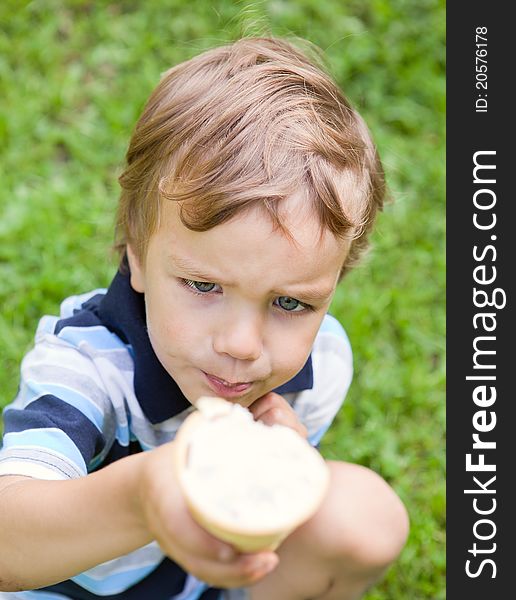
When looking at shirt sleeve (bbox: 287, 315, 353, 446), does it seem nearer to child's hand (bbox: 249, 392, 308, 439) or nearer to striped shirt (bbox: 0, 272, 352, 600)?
striped shirt (bbox: 0, 272, 352, 600)

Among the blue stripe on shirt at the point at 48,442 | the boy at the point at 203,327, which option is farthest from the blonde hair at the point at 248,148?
the blue stripe on shirt at the point at 48,442

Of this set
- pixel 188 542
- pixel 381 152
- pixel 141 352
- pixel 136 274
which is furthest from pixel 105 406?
pixel 381 152

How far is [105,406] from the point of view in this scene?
1686 millimetres

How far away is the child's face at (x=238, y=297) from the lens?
1458 millimetres

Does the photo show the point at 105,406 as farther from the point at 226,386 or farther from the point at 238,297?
the point at 238,297

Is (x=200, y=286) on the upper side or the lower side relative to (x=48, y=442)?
upper

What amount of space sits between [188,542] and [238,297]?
0.47m

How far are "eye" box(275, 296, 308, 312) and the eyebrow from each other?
19mm

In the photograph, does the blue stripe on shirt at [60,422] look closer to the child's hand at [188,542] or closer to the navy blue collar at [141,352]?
the navy blue collar at [141,352]

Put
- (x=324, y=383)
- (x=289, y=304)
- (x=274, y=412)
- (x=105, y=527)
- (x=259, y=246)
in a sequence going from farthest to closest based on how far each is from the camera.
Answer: (x=324, y=383), (x=274, y=412), (x=289, y=304), (x=259, y=246), (x=105, y=527)

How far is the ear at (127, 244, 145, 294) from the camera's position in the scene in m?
1.68

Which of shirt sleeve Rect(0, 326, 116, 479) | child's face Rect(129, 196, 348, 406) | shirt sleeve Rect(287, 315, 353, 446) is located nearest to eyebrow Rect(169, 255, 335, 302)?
child's face Rect(129, 196, 348, 406)

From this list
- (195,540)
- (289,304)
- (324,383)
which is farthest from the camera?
(324,383)

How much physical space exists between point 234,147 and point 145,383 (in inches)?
16.9
